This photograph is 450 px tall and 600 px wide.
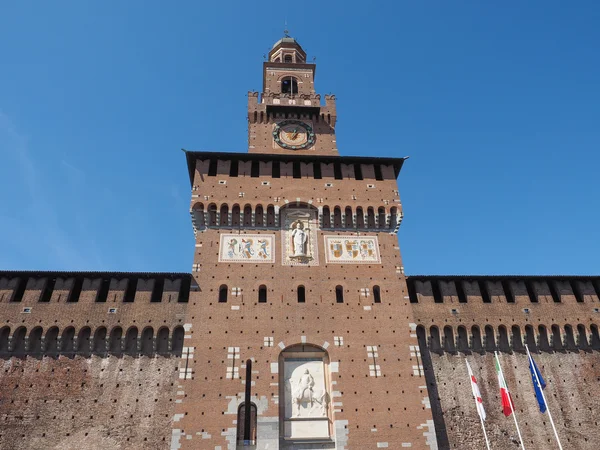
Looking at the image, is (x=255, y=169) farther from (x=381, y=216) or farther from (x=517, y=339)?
(x=517, y=339)

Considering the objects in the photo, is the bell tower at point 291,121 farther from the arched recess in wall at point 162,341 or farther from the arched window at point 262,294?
the arched recess in wall at point 162,341

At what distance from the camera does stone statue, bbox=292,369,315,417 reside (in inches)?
691

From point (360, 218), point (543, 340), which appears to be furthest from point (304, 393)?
point (543, 340)

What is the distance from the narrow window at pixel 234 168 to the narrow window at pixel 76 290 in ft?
26.3

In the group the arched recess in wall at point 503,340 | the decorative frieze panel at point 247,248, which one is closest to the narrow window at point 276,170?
the decorative frieze panel at point 247,248

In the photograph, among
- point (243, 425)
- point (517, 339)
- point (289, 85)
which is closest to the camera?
point (243, 425)

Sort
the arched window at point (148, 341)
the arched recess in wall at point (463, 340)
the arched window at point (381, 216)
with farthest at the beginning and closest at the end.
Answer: the arched window at point (381, 216)
the arched recess in wall at point (463, 340)
the arched window at point (148, 341)

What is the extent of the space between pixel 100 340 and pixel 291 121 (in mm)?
14892

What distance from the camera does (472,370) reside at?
2002 cm

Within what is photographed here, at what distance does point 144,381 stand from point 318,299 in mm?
7410

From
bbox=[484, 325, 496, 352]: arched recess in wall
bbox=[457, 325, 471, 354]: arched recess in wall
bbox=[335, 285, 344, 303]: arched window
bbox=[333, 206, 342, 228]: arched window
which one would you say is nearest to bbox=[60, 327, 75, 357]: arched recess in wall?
bbox=[335, 285, 344, 303]: arched window

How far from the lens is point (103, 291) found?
20.1 m

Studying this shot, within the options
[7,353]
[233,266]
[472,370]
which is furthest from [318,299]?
[7,353]

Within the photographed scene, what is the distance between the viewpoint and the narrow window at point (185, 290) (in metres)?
20.0
